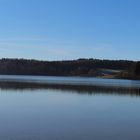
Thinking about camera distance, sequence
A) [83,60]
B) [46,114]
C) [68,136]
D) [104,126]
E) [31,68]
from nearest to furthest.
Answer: [68,136] → [104,126] → [46,114] → [31,68] → [83,60]

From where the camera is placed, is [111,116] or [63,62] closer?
[111,116]

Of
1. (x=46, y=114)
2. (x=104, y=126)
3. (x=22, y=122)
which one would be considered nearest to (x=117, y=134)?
(x=104, y=126)

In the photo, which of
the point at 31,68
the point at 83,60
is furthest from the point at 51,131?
the point at 83,60

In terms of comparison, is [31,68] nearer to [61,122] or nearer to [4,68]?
[4,68]

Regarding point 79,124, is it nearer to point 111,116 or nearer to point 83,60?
point 111,116

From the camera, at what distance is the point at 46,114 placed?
54.5ft

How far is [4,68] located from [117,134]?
115 metres

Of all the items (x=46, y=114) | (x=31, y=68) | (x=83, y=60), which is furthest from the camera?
(x=83, y=60)

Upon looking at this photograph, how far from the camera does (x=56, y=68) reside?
12475cm

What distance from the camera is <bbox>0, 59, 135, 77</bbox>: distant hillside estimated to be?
406 feet

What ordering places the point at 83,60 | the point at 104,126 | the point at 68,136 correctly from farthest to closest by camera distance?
the point at 83,60 < the point at 104,126 < the point at 68,136

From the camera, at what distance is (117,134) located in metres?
12.3

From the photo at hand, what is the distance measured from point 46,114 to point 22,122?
2.69 metres

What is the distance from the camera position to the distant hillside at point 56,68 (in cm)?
12381
